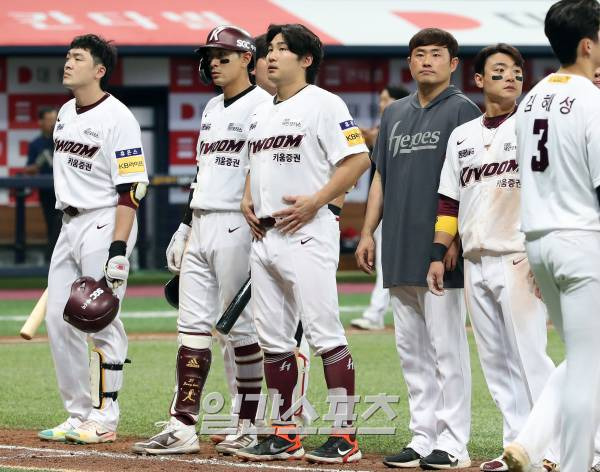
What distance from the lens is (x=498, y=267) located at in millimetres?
6195

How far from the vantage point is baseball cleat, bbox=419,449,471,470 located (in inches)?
247

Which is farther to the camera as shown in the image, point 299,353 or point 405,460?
point 299,353

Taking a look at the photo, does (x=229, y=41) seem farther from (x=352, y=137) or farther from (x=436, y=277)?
(x=436, y=277)

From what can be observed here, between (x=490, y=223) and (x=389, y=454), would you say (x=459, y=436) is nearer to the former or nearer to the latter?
(x=389, y=454)

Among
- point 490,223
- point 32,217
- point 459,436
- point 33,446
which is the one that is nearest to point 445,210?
point 490,223

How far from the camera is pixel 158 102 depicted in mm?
20344

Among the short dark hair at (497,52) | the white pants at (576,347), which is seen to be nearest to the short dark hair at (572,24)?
the white pants at (576,347)

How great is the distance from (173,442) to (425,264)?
160 cm

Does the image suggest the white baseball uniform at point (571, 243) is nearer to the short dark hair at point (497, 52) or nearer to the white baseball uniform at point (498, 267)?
the white baseball uniform at point (498, 267)

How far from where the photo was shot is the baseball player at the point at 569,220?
16.1 ft

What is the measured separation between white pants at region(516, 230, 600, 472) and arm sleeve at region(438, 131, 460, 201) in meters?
1.38

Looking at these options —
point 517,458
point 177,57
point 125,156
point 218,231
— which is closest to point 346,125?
point 218,231

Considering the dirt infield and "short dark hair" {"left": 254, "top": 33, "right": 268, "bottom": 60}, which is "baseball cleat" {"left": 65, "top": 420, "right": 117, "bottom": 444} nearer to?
the dirt infield

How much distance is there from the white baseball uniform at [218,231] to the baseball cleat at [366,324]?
5746 mm
